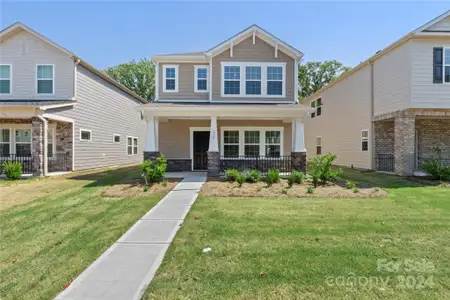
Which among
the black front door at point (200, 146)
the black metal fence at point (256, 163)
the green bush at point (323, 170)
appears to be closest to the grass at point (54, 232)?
the black metal fence at point (256, 163)

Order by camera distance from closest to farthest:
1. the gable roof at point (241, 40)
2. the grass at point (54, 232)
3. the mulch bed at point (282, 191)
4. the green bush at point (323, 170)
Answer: the grass at point (54, 232) < the mulch bed at point (282, 191) < the green bush at point (323, 170) < the gable roof at point (241, 40)

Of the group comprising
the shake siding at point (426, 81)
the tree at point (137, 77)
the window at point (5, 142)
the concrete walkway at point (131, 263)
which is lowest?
the concrete walkway at point (131, 263)

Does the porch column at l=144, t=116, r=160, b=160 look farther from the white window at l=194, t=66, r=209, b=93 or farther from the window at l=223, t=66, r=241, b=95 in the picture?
the window at l=223, t=66, r=241, b=95

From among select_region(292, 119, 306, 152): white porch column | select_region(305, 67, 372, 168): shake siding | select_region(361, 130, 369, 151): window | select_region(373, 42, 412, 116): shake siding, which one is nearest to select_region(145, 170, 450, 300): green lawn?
select_region(292, 119, 306, 152): white porch column

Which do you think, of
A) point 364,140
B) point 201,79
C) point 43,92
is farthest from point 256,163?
point 43,92

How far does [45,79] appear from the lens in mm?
15117

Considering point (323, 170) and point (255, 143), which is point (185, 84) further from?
point (323, 170)

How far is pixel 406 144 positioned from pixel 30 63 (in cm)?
1951

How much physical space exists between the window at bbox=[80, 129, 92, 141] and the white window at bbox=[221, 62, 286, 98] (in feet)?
28.8

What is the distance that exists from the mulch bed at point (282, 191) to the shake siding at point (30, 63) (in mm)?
10836

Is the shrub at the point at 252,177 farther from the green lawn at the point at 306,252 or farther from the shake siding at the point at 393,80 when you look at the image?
the shake siding at the point at 393,80

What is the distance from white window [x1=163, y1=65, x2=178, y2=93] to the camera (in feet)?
47.8

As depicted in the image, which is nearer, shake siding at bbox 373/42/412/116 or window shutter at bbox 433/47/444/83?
window shutter at bbox 433/47/444/83

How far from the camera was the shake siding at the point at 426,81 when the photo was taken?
39.8ft
